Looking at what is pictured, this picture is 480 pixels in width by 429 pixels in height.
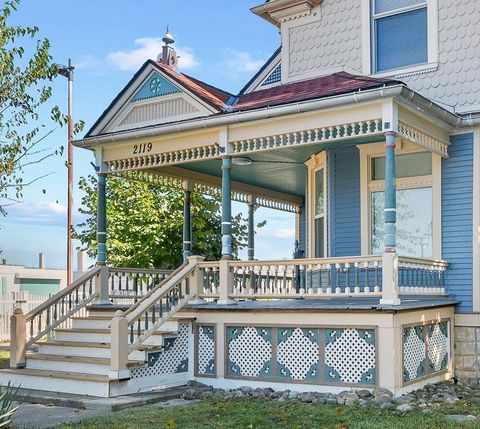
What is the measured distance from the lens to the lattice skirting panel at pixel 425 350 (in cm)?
964

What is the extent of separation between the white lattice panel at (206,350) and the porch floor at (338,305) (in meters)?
0.33

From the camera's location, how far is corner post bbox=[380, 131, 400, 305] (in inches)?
364

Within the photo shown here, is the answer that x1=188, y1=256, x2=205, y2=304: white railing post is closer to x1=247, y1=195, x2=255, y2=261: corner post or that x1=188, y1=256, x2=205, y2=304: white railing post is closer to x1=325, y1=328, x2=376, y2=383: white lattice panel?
x1=325, y1=328, x2=376, y2=383: white lattice panel

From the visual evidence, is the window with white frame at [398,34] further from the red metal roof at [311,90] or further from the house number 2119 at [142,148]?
the house number 2119 at [142,148]

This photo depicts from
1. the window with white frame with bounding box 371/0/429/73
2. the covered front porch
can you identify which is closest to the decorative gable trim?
the covered front porch

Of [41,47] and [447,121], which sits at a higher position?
[41,47]

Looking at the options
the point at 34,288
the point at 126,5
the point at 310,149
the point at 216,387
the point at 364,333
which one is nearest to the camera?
the point at 364,333

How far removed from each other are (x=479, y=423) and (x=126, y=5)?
1099 centimetres

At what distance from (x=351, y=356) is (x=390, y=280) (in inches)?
45.4

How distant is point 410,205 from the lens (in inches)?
460

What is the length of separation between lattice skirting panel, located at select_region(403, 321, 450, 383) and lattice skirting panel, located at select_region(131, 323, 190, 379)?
323 cm

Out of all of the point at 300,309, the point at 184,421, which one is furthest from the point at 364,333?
the point at 184,421

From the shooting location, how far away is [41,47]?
37.6ft

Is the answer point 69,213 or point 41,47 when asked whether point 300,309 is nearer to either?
point 41,47
